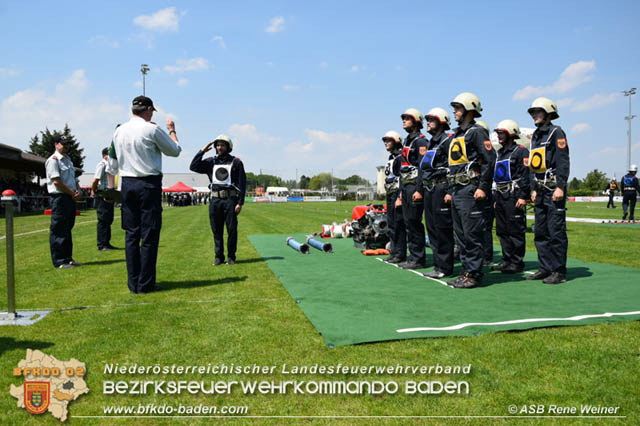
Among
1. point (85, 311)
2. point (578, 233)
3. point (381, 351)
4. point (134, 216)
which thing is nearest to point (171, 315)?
point (85, 311)

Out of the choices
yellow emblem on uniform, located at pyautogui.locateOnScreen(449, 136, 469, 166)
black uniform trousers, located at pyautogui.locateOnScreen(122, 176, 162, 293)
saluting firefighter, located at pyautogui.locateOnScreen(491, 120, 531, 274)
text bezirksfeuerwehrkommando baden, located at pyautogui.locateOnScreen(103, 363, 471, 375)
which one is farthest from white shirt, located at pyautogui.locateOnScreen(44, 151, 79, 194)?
saluting firefighter, located at pyautogui.locateOnScreen(491, 120, 531, 274)

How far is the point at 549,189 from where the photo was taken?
6375mm

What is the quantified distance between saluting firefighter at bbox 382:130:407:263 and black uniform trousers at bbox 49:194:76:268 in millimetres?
5844

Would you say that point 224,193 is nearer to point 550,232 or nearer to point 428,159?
point 428,159

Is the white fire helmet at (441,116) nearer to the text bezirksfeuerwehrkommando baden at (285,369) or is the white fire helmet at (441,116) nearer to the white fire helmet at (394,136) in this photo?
the white fire helmet at (394,136)

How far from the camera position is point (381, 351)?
349 cm

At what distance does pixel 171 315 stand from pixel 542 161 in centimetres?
553

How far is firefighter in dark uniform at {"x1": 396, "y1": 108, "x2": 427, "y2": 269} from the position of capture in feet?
24.4

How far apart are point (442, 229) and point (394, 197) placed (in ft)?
5.98

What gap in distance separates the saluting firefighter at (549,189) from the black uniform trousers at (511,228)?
70 cm

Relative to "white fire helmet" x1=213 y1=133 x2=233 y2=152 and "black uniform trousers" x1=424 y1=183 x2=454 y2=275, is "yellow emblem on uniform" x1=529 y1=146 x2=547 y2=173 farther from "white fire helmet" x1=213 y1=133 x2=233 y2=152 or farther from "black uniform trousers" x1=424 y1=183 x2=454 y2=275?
"white fire helmet" x1=213 y1=133 x2=233 y2=152

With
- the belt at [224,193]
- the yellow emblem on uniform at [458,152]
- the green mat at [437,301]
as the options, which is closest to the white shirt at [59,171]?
the belt at [224,193]

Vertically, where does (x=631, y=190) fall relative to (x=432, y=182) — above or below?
above

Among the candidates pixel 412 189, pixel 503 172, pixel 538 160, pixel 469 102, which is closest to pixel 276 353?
pixel 469 102
